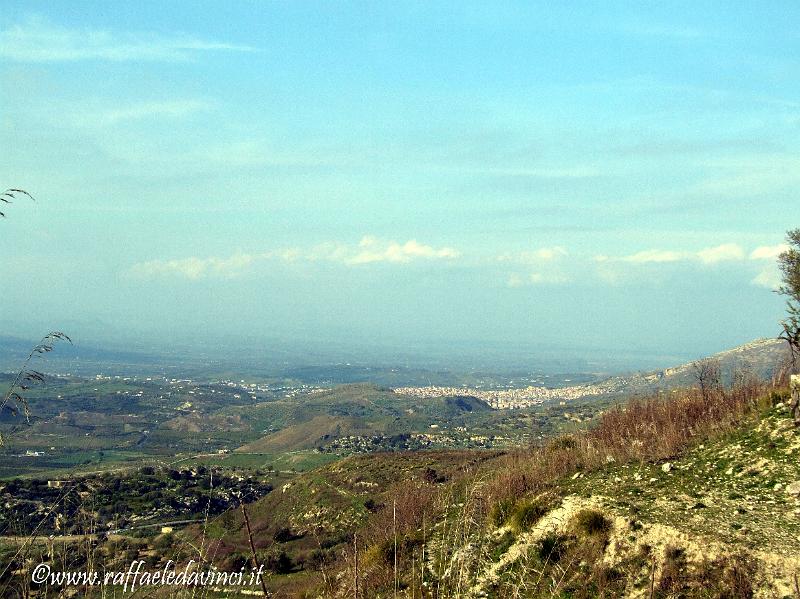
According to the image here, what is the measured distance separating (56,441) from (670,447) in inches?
5236

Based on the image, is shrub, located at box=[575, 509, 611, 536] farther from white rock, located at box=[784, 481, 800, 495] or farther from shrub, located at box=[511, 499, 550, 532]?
white rock, located at box=[784, 481, 800, 495]

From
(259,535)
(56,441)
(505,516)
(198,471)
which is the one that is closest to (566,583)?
(505,516)

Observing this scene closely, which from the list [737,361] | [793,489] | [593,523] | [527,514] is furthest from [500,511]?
[737,361]

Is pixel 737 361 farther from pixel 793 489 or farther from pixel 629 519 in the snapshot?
pixel 629 519

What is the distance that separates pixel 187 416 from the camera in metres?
161

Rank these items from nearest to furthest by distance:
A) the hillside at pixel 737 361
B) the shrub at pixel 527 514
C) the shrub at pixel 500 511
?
the shrub at pixel 527 514 < the shrub at pixel 500 511 < the hillside at pixel 737 361

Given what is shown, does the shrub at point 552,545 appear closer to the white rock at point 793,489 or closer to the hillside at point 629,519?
the hillside at point 629,519

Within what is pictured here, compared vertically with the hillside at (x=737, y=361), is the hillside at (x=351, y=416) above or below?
below

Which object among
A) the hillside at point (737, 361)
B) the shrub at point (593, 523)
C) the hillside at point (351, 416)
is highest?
the shrub at point (593, 523)

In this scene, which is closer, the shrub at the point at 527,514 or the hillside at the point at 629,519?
the hillside at the point at 629,519

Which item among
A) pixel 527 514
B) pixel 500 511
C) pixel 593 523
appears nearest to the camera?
pixel 593 523

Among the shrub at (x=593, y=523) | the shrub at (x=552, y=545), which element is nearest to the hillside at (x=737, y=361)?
the shrub at (x=593, y=523)

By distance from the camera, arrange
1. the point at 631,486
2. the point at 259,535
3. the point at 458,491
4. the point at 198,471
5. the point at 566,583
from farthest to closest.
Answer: the point at 198,471, the point at 259,535, the point at 458,491, the point at 631,486, the point at 566,583

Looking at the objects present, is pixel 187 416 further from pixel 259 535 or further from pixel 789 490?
pixel 789 490
